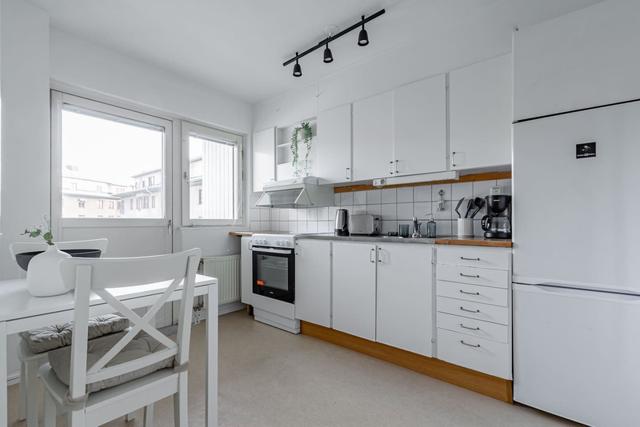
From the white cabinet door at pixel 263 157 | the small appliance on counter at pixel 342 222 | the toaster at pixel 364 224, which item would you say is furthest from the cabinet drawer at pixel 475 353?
the white cabinet door at pixel 263 157

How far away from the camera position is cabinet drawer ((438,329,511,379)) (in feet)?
6.06

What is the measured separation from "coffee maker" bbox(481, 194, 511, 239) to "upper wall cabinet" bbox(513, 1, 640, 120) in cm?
54

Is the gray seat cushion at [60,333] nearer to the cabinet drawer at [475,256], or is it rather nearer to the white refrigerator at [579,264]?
the cabinet drawer at [475,256]

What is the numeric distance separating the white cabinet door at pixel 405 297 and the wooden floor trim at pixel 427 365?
106mm

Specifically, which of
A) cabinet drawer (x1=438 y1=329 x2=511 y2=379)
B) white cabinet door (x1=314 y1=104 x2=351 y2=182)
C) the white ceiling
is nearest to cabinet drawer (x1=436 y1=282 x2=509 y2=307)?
cabinet drawer (x1=438 y1=329 x2=511 y2=379)

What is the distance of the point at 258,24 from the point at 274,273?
2225 millimetres

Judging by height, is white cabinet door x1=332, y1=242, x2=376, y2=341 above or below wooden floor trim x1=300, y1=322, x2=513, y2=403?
above

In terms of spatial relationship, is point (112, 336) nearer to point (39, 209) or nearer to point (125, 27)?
point (39, 209)

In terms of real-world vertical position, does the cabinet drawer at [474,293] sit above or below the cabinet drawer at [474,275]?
below

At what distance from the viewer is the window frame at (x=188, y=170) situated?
132 inches

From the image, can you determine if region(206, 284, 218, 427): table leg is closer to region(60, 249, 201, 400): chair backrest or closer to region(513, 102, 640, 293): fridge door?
region(60, 249, 201, 400): chair backrest

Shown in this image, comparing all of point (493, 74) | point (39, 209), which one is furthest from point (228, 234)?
point (493, 74)

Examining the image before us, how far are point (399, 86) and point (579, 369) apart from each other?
7.36ft

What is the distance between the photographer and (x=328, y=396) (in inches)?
Result: 75.8
